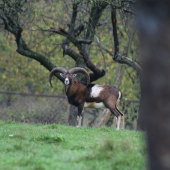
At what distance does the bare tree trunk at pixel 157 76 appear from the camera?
267 cm

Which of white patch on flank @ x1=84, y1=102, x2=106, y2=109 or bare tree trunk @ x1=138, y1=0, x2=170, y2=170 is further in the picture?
white patch on flank @ x1=84, y1=102, x2=106, y2=109

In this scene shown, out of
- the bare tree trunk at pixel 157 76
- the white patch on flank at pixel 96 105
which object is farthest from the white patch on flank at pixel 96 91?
the bare tree trunk at pixel 157 76

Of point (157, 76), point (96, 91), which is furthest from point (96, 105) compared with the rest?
point (157, 76)

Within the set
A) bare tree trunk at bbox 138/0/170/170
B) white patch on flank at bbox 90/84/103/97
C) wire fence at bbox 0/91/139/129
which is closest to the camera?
bare tree trunk at bbox 138/0/170/170

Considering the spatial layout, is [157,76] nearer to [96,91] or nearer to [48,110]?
[96,91]

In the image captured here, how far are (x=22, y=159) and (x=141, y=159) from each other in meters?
1.86

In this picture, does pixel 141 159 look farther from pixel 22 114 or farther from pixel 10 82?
pixel 10 82

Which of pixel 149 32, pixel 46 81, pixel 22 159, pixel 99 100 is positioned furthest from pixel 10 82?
pixel 149 32

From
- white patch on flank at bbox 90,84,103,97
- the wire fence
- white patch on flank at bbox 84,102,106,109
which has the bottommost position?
the wire fence

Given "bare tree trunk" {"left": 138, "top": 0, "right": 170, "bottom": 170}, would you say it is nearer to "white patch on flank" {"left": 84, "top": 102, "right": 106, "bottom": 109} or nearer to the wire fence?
"white patch on flank" {"left": 84, "top": 102, "right": 106, "bottom": 109}

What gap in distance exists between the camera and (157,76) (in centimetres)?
270

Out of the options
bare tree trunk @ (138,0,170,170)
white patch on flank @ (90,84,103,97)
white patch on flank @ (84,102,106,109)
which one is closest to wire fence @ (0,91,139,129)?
white patch on flank @ (84,102,106,109)

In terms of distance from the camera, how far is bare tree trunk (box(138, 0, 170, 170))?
267 cm

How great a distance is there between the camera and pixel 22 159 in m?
4.67
